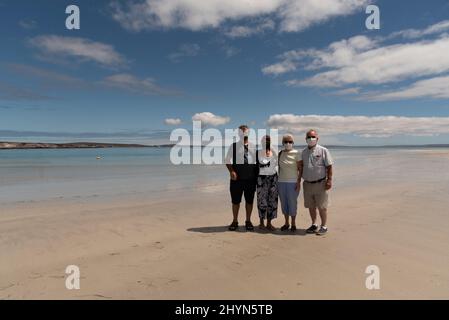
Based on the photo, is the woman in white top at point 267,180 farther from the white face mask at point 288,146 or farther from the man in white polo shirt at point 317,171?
the man in white polo shirt at point 317,171

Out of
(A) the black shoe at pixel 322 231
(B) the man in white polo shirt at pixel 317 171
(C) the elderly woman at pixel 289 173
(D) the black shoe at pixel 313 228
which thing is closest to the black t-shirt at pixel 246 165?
(C) the elderly woman at pixel 289 173

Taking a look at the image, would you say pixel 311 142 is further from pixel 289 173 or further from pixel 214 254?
pixel 214 254

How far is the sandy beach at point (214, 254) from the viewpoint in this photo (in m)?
4.11

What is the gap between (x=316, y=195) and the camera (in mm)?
6469

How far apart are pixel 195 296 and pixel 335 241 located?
3.11 m

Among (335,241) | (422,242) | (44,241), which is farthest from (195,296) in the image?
(422,242)

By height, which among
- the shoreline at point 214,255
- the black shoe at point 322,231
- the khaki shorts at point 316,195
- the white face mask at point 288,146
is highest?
the white face mask at point 288,146

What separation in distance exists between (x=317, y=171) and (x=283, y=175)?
0.67m

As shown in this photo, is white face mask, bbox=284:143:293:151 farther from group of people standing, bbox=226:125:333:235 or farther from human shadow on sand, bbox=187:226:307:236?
human shadow on sand, bbox=187:226:307:236

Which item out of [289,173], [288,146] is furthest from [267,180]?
[288,146]

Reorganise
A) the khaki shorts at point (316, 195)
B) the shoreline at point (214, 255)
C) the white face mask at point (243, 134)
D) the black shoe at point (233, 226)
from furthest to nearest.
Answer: the black shoe at point (233, 226)
the white face mask at point (243, 134)
the khaki shorts at point (316, 195)
the shoreline at point (214, 255)
